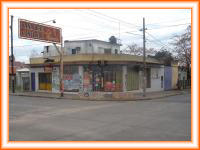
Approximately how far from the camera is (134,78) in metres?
26.0

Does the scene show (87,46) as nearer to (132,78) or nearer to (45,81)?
(45,81)

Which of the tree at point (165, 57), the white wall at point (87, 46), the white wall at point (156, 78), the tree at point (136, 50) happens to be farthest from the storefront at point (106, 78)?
the tree at point (136, 50)

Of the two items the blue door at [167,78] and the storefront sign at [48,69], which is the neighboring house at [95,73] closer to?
the storefront sign at [48,69]

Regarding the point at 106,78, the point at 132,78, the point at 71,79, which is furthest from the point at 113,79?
the point at 71,79

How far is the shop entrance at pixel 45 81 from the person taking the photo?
28.6m

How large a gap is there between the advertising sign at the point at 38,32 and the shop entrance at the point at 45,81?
7033 millimetres

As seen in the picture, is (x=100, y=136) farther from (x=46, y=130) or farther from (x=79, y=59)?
(x=79, y=59)

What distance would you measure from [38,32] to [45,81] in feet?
32.2

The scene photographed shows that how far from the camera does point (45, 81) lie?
29.2 metres

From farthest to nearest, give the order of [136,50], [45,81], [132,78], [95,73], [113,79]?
[136,50] → [45,81] → [132,78] → [95,73] → [113,79]

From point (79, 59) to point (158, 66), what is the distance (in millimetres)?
12958

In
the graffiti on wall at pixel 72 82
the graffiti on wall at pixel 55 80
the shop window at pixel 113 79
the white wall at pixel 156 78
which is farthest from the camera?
the white wall at pixel 156 78

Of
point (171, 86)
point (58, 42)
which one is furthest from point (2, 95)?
point (171, 86)

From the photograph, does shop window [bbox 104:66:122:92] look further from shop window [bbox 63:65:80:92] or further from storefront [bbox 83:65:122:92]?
shop window [bbox 63:65:80:92]
